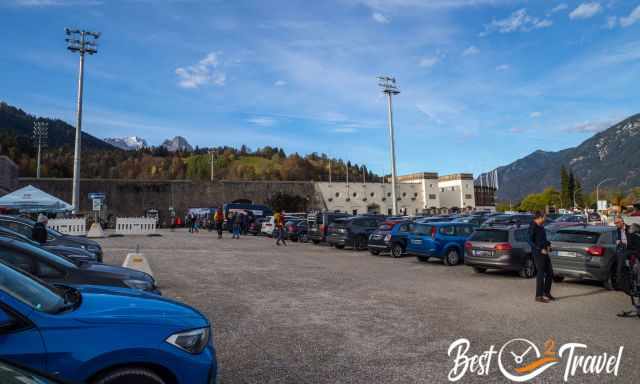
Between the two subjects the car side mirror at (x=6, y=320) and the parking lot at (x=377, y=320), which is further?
the parking lot at (x=377, y=320)

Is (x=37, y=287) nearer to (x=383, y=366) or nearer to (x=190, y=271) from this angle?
(x=383, y=366)

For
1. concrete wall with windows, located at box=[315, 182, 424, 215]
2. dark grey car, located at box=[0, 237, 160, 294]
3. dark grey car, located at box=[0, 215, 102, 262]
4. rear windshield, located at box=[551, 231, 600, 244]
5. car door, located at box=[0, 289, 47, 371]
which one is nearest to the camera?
car door, located at box=[0, 289, 47, 371]

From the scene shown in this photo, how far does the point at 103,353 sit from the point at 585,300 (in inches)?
385

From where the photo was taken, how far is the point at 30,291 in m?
3.64

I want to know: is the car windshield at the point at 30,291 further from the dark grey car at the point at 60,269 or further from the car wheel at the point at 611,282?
the car wheel at the point at 611,282

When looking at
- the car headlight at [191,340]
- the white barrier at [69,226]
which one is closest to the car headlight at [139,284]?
the car headlight at [191,340]

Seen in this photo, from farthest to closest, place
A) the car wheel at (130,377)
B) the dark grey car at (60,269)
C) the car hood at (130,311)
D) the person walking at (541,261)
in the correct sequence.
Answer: the person walking at (541,261), the dark grey car at (60,269), the car hood at (130,311), the car wheel at (130,377)

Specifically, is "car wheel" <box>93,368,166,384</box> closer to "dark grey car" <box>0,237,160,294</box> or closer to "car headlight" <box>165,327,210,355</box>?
"car headlight" <box>165,327,210,355</box>

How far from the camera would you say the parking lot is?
5.50 meters

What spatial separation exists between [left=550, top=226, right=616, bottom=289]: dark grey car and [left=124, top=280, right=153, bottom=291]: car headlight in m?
9.53

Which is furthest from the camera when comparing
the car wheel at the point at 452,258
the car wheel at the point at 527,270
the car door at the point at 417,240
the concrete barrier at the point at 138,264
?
the car door at the point at 417,240

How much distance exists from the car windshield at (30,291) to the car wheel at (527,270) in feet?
41.0

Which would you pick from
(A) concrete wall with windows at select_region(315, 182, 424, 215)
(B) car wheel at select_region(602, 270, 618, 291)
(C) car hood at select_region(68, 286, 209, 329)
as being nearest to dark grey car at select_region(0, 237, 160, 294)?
(C) car hood at select_region(68, 286, 209, 329)

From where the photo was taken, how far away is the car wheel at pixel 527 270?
44.5 ft
